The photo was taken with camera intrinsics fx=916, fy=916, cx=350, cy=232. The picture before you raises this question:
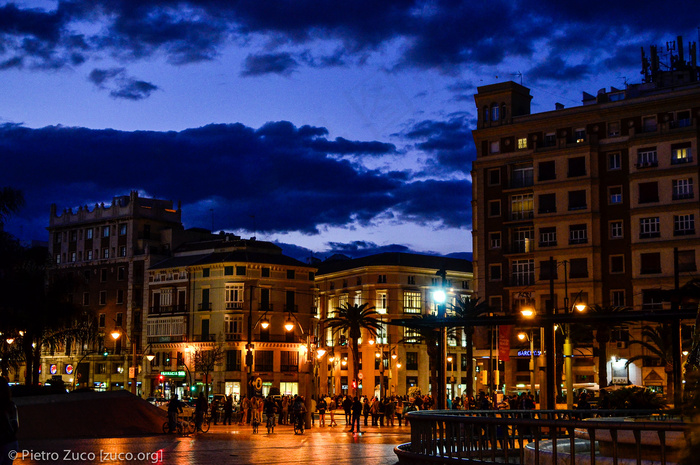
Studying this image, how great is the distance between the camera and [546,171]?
254 feet

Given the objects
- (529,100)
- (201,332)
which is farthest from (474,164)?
(201,332)

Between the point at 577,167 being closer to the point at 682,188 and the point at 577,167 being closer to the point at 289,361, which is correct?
the point at 682,188

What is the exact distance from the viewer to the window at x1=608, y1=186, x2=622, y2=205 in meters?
74.6

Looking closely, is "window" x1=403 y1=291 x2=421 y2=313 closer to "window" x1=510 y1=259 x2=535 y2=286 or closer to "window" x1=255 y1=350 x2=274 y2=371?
"window" x1=255 y1=350 x2=274 y2=371

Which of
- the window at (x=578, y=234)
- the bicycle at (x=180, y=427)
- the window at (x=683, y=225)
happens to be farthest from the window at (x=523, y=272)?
the bicycle at (x=180, y=427)

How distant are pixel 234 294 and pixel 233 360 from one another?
6935 millimetres

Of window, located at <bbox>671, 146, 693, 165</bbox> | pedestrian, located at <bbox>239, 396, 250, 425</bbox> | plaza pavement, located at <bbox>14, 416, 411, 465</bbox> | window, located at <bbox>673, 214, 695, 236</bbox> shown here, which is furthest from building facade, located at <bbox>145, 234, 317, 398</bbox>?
plaza pavement, located at <bbox>14, 416, 411, 465</bbox>

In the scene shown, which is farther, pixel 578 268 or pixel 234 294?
pixel 234 294

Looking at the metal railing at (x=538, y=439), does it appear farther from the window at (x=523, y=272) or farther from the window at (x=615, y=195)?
the window at (x=523, y=272)

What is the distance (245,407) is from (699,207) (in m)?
38.8

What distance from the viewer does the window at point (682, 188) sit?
70.7 meters

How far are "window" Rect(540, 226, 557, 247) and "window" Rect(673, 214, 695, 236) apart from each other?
9816 millimetres

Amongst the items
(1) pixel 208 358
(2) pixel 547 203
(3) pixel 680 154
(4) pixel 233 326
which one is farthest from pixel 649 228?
(1) pixel 208 358

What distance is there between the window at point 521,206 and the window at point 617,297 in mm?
9842
